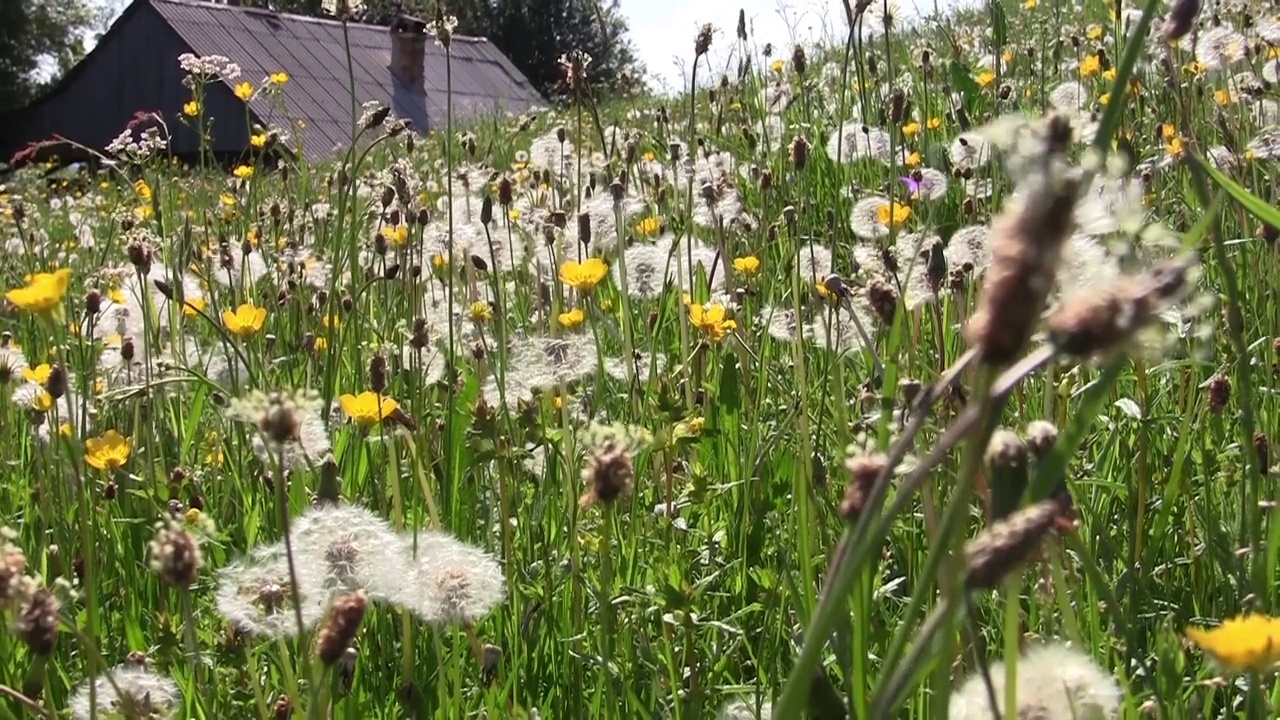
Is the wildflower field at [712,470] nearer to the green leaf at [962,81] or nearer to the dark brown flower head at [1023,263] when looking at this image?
the dark brown flower head at [1023,263]

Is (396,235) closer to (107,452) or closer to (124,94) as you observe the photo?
(107,452)

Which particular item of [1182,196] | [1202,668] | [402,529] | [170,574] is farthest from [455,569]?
[1182,196]

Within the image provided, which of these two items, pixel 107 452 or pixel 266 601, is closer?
pixel 266 601

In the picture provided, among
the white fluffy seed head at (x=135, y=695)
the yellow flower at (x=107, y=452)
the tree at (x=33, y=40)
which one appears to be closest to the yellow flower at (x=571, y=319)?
the yellow flower at (x=107, y=452)

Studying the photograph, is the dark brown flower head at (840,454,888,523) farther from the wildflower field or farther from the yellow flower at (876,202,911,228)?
the yellow flower at (876,202,911,228)

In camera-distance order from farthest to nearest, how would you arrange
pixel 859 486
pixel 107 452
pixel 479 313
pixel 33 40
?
pixel 33 40 → pixel 479 313 → pixel 107 452 → pixel 859 486

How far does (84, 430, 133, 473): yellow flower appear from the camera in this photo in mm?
1997

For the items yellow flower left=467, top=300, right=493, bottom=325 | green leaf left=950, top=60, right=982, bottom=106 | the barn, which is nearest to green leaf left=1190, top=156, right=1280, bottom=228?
yellow flower left=467, top=300, right=493, bottom=325

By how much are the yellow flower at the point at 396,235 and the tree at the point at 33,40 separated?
34776 millimetres

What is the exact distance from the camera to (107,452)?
201cm

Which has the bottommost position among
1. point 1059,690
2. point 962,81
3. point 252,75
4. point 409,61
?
point 1059,690

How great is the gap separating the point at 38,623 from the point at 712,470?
4.82 ft

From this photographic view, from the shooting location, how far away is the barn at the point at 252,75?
2017 cm

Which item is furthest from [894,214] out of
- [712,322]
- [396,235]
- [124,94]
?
[124,94]
